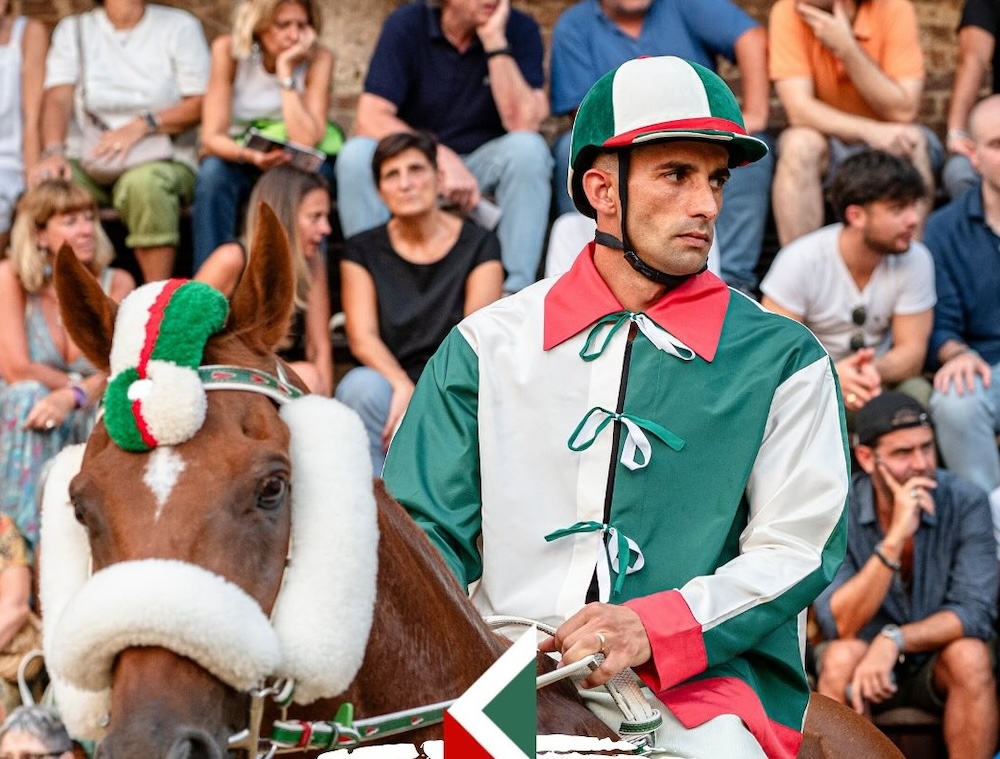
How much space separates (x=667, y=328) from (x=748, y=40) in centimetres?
493

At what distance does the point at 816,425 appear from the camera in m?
3.00

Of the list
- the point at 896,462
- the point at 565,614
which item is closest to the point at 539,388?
the point at 565,614

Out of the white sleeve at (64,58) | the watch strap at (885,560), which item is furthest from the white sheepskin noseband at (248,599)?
the white sleeve at (64,58)

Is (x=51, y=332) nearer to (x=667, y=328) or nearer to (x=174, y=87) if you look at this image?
(x=174, y=87)

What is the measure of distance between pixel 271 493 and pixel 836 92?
240 inches

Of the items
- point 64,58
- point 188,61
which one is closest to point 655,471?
point 188,61

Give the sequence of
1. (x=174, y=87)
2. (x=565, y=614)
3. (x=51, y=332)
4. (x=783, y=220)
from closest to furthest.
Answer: (x=565, y=614), (x=51, y=332), (x=783, y=220), (x=174, y=87)

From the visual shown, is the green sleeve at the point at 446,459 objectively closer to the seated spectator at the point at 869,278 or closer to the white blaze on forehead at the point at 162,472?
the white blaze on forehead at the point at 162,472

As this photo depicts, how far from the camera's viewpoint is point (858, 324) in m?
6.86

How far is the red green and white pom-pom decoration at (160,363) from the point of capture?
85.8 inches

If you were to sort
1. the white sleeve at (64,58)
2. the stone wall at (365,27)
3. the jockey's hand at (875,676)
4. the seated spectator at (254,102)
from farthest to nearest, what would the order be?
the stone wall at (365,27), the white sleeve at (64,58), the seated spectator at (254,102), the jockey's hand at (875,676)

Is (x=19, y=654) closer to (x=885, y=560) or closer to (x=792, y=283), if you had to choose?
(x=885, y=560)

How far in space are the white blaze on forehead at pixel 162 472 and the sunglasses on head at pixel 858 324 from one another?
5.03 m

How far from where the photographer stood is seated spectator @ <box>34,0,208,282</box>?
7.75 m
